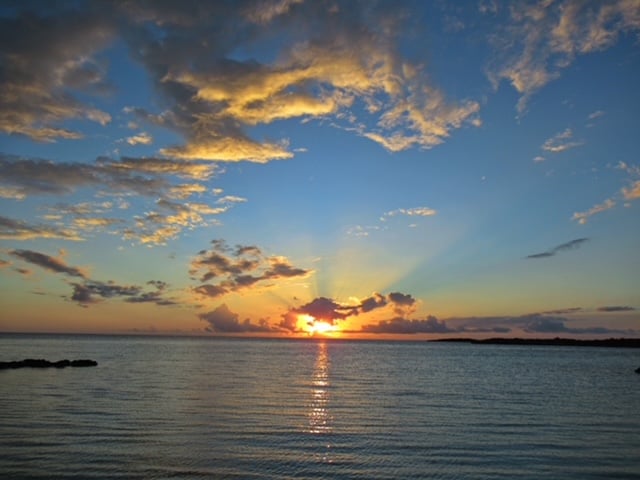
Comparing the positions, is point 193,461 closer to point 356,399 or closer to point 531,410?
point 356,399

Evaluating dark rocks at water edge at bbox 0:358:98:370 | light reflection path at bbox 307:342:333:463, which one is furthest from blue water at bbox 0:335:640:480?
dark rocks at water edge at bbox 0:358:98:370

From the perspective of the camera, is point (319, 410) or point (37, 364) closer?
point (319, 410)

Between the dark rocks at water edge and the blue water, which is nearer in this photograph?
the blue water

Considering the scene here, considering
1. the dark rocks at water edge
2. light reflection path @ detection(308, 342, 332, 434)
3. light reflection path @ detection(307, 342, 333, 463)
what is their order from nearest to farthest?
light reflection path @ detection(307, 342, 333, 463) < light reflection path @ detection(308, 342, 332, 434) < the dark rocks at water edge

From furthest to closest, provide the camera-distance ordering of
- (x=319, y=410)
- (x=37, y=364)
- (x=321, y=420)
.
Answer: (x=37, y=364) < (x=319, y=410) < (x=321, y=420)

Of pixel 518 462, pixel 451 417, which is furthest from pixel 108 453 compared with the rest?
pixel 451 417

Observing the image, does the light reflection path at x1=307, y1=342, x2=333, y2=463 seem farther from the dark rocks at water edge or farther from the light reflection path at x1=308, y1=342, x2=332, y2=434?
the dark rocks at water edge

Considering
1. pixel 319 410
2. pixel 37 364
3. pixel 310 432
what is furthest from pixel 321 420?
pixel 37 364

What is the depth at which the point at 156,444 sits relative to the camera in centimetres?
2633

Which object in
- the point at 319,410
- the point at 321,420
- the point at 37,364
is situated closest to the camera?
the point at 321,420

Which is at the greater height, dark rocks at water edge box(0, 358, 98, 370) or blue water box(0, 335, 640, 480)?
dark rocks at water edge box(0, 358, 98, 370)

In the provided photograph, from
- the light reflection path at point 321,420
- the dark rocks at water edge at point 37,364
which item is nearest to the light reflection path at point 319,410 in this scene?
the light reflection path at point 321,420

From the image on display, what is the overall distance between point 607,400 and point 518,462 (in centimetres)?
2966

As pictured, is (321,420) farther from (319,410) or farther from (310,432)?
(319,410)
